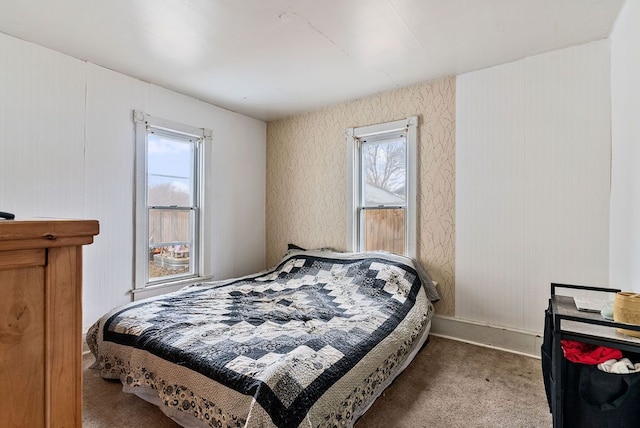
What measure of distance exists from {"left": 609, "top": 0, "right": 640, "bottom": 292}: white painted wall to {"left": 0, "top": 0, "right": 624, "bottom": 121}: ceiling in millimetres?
208

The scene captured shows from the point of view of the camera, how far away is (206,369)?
4.79ft

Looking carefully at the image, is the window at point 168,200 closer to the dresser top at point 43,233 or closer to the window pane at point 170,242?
the window pane at point 170,242

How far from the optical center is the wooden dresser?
53 centimetres

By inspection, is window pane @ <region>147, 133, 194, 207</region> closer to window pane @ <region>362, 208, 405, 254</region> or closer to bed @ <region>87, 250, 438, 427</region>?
bed @ <region>87, 250, 438, 427</region>

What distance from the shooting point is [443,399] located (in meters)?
1.92

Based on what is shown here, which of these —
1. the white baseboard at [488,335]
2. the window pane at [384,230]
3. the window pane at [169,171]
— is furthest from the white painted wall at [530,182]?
the window pane at [169,171]

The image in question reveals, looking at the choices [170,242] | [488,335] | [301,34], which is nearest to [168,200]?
[170,242]

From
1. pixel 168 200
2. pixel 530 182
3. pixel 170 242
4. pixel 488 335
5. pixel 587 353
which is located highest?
pixel 530 182

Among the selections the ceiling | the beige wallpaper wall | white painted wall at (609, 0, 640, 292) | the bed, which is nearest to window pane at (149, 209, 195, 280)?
the bed

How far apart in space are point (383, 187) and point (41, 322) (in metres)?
3.00

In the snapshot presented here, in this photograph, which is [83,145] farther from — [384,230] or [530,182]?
[530,182]

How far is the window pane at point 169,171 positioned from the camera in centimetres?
300

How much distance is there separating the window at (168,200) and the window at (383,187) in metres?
1.63

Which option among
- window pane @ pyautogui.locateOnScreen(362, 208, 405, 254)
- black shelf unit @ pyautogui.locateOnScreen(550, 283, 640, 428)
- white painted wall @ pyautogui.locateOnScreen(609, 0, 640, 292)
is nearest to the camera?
black shelf unit @ pyautogui.locateOnScreen(550, 283, 640, 428)
